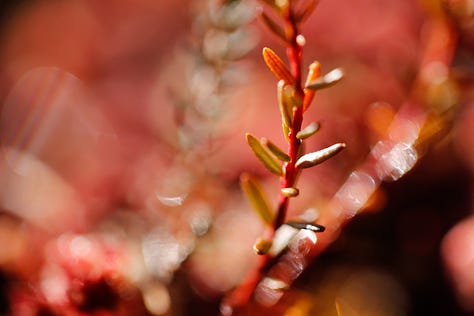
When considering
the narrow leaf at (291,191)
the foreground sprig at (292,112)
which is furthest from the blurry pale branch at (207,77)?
the narrow leaf at (291,191)

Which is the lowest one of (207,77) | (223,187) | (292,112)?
(223,187)

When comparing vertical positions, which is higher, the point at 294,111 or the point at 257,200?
the point at 294,111

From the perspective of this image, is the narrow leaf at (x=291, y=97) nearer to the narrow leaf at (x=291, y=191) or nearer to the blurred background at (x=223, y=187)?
the narrow leaf at (x=291, y=191)

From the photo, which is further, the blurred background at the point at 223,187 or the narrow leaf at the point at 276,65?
the blurred background at the point at 223,187

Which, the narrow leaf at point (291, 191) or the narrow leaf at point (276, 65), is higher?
the narrow leaf at point (276, 65)

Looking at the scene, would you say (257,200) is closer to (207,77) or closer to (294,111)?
(294,111)

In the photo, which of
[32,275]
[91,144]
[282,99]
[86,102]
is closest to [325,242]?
[282,99]

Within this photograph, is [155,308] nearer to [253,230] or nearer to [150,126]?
[253,230]

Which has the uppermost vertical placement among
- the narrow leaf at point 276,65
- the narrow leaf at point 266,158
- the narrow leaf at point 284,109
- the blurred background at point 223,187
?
the narrow leaf at point 276,65

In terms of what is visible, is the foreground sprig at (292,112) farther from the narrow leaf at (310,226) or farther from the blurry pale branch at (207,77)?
the blurry pale branch at (207,77)

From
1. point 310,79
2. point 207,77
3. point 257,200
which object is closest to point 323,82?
point 310,79
